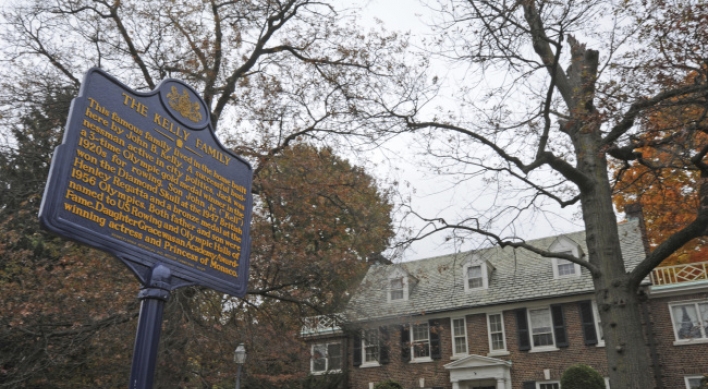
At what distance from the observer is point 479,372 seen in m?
25.0

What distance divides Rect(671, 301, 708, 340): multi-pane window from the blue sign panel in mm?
21944

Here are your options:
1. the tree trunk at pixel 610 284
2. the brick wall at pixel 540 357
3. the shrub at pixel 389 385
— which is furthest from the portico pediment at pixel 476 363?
the tree trunk at pixel 610 284

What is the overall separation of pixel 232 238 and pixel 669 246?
753 centimetres

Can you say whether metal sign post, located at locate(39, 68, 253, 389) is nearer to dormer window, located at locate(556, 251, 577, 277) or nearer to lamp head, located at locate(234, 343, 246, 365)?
lamp head, located at locate(234, 343, 246, 365)

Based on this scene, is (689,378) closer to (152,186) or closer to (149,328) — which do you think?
(149,328)

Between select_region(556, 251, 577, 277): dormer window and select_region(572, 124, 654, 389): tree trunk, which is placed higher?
select_region(556, 251, 577, 277): dormer window

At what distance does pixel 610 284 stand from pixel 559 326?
16.0m

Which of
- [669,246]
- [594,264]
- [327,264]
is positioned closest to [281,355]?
[327,264]

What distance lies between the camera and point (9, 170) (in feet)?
40.9

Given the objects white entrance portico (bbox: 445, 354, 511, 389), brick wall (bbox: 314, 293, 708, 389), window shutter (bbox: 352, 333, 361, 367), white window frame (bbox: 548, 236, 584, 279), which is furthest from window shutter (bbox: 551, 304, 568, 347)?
window shutter (bbox: 352, 333, 361, 367)

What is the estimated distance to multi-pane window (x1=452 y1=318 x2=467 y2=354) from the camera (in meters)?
26.5

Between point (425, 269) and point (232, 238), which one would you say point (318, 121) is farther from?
point (425, 269)

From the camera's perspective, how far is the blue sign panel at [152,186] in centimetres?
472

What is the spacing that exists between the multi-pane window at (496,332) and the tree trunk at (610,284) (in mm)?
16110
